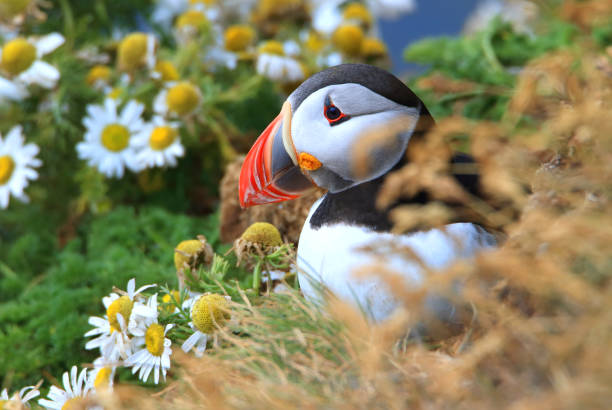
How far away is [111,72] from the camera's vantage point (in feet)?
6.98

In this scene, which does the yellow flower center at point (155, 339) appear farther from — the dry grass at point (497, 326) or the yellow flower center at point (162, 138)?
the yellow flower center at point (162, 138)

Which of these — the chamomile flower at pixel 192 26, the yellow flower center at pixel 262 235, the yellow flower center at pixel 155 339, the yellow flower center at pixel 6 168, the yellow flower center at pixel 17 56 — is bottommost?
the yellow flower center at pixel 6 168

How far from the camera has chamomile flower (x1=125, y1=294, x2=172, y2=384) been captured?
3.51 feet

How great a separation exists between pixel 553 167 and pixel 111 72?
160 cm

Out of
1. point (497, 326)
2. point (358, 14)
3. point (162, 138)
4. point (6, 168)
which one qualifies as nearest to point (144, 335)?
point (497, 326)

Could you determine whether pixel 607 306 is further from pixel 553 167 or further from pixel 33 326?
pixel 33 326

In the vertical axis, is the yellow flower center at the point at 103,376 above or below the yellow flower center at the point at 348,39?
below

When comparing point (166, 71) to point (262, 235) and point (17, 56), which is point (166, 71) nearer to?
point (17, 56)

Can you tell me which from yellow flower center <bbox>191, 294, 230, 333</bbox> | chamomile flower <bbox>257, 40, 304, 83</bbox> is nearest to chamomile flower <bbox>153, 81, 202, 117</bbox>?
chamomile flower <bbox>257, 40, 304, 83</bbox>

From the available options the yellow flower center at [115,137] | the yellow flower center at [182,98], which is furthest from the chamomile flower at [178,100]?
the yellow flower center at [115,137]

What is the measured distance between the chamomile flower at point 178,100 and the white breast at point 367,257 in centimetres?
98

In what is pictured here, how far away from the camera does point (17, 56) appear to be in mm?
1891

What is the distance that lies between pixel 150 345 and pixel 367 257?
0.42 m

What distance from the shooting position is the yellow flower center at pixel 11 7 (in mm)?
2053
